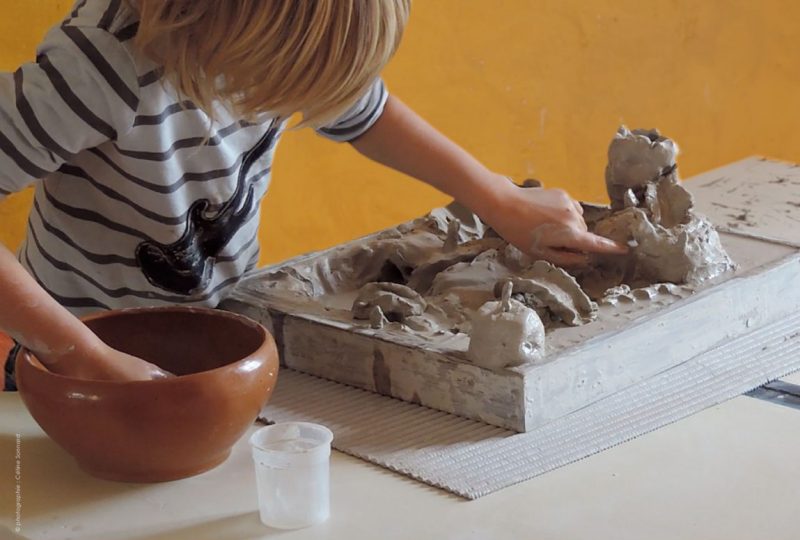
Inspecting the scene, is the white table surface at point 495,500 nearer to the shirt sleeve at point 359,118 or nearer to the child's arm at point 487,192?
the child's arm at point 487,192

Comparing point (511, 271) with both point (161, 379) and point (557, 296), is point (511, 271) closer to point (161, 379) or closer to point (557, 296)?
point (557, 296)

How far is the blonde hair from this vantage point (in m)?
0.98

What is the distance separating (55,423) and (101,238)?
330 millimetres

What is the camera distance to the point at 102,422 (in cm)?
90

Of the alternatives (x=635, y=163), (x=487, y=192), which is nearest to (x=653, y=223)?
(x=635, y=163)

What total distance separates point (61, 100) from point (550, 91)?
5.88ft

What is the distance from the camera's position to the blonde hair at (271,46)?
978 millimetres

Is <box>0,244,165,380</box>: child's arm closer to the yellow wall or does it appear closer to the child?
the child

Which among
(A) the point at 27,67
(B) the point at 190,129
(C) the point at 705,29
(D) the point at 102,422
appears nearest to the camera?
(D) the point at 102,422

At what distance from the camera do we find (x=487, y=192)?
1.34 metres

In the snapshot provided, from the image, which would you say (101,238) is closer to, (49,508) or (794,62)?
(49,508)

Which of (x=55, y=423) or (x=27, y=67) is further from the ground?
(x=27, y=67)

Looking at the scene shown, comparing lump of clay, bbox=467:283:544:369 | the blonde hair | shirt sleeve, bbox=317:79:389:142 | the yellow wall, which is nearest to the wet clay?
lump of clay, bbox=467:283:544:369

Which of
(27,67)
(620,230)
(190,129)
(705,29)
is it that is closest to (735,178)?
(620,230)
